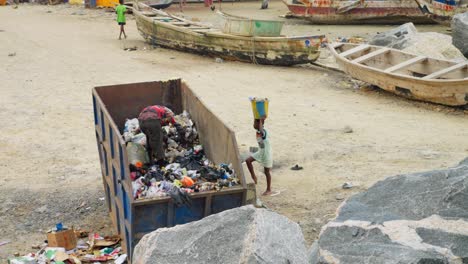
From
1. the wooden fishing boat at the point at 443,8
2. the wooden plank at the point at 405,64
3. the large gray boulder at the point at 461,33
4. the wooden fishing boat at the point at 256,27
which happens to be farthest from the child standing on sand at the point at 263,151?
the wooden fishing boat at the point at 443,8

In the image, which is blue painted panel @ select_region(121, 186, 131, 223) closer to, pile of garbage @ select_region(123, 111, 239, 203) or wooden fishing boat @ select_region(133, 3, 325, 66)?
pile of garbage @ select_region(123, 111, 239, 203)

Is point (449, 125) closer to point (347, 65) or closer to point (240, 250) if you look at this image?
point (347, 65)

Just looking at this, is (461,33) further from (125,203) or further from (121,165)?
(125,203)

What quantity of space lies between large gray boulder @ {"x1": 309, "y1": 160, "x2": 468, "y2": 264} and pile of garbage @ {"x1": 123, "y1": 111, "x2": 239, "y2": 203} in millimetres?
1363

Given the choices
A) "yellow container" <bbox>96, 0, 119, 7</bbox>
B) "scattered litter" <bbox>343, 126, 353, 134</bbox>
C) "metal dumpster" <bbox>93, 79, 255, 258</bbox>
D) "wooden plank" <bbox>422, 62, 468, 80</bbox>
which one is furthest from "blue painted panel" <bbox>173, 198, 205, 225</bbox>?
"yellow container" <bbox>96, 0, 119, 7</bbox>

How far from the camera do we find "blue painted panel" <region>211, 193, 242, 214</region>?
5.83 metres

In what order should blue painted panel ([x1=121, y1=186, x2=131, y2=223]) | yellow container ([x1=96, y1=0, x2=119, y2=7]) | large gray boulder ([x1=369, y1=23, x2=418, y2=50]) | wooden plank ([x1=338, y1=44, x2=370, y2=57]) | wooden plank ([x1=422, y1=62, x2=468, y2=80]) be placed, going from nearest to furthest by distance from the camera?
blue painted panel ([x1=121, y1=186, x2=131, y2=223]) → wooden plank ([x1=422, y1=62, x2=468, y2=80]) → wooden plank ([x1=338, y1=44, x2=370, y2=57]) → large gray boulder ([x1=369, y1=23, x2=418, y2=50]) → yellow container ([x1=96, y1=0, x2=119, y2=7])

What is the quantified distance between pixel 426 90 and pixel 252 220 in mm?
8590

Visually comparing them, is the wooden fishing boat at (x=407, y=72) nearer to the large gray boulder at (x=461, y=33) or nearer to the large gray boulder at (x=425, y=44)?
the large gray boulder at (x=461, y=33)

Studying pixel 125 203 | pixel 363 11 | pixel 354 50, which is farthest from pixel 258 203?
pixel 363 11

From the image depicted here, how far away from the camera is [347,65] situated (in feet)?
44.3

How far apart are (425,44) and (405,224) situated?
415 inches

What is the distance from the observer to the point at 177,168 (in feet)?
22.5

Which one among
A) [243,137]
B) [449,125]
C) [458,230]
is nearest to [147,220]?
[458,230]
